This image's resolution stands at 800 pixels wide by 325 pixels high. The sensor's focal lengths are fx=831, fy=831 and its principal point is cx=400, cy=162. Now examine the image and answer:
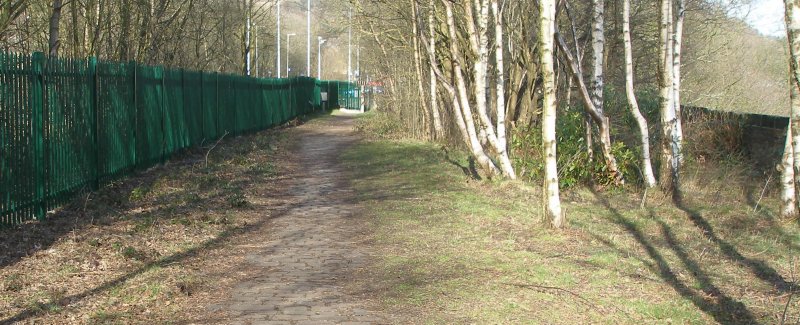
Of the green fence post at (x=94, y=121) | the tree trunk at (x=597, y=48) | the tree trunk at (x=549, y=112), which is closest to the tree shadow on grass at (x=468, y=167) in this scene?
the tree trunk at (x=597, y=48)

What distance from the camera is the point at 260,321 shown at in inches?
232

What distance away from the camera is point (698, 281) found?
748 centimetres

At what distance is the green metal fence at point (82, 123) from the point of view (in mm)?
8625

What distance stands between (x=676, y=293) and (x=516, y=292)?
1.36m

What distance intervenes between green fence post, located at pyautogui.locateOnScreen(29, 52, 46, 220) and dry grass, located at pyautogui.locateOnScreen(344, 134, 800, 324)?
3.80 metres

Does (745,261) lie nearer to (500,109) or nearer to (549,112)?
(549,112)

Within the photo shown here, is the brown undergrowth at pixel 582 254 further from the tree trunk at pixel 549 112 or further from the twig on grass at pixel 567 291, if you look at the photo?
the tree trunk at pixel 549 112

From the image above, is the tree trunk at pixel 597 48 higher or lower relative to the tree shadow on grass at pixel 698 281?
higher

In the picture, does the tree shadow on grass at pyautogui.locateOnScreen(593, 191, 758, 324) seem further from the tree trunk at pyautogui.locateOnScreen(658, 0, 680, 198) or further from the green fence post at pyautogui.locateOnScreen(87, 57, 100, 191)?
the green fence post at pyautogui.locateOnScreen(87, 57, 100, 191)

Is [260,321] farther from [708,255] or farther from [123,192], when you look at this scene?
[123,192]

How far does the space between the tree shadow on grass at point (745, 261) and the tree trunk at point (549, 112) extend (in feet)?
6.19

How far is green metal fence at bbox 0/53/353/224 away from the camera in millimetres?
8625

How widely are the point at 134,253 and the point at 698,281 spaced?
16.8 feet

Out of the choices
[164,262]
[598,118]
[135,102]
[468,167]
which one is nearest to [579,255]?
[164,262]
